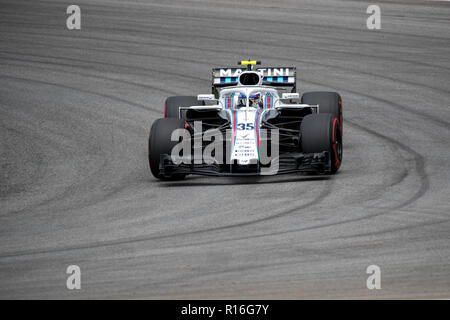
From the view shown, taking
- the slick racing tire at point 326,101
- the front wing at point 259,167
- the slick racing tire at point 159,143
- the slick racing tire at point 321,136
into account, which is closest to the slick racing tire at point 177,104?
the slick racing tire at point 159,143

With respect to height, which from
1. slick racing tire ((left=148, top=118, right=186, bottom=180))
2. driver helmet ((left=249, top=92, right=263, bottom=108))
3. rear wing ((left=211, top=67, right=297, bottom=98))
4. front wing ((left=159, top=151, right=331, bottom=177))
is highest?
rear wing ((left=211, top=67, right=297, bottom=98))

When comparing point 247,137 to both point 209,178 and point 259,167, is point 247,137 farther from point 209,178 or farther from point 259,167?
point 209,178

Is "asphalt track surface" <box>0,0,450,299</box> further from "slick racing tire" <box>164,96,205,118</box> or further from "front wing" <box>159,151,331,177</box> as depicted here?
"slick racing tire" <box>164,96,205,118</box>

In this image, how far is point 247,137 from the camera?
1350 centimetres

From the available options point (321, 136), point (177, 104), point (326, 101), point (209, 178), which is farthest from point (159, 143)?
→ point (326, 101)

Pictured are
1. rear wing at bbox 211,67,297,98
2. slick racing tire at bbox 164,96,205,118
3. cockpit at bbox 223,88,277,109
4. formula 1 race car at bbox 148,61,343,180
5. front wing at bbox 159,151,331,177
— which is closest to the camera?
front wing at bbox 159,151,331,177

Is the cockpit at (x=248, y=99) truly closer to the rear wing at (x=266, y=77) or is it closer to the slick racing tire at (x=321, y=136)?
the rear wing at (x=266, y=77)

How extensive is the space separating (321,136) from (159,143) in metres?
2.41

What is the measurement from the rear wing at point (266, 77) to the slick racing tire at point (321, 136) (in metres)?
2.31

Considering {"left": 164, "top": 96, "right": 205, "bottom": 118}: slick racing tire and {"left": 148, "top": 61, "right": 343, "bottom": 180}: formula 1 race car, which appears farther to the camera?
{"left": 164, "top": 96, "right": 205, "bottom": 118}: slick racing tire

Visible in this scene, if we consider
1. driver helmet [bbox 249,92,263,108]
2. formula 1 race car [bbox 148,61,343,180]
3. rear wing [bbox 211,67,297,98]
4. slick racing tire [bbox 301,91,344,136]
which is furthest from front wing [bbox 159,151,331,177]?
rear wing [bbox 211,67,297,98]

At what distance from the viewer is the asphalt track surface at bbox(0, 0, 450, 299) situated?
895 centimetres

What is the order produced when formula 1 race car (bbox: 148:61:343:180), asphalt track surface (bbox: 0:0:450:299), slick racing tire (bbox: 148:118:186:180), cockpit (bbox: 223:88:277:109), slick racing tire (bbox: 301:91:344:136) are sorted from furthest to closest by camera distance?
slick racing tire (bbox: 301:91:344:136) → cockpit (bbox: 223:88:277:109) → slick racing tire (bbox: 148:118:186:180) → formula 1 race car (bbox: 148:61:343:180) → asphalt track surface (bbox: 0:0:450:299)

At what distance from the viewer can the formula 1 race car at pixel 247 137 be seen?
43.8ft
